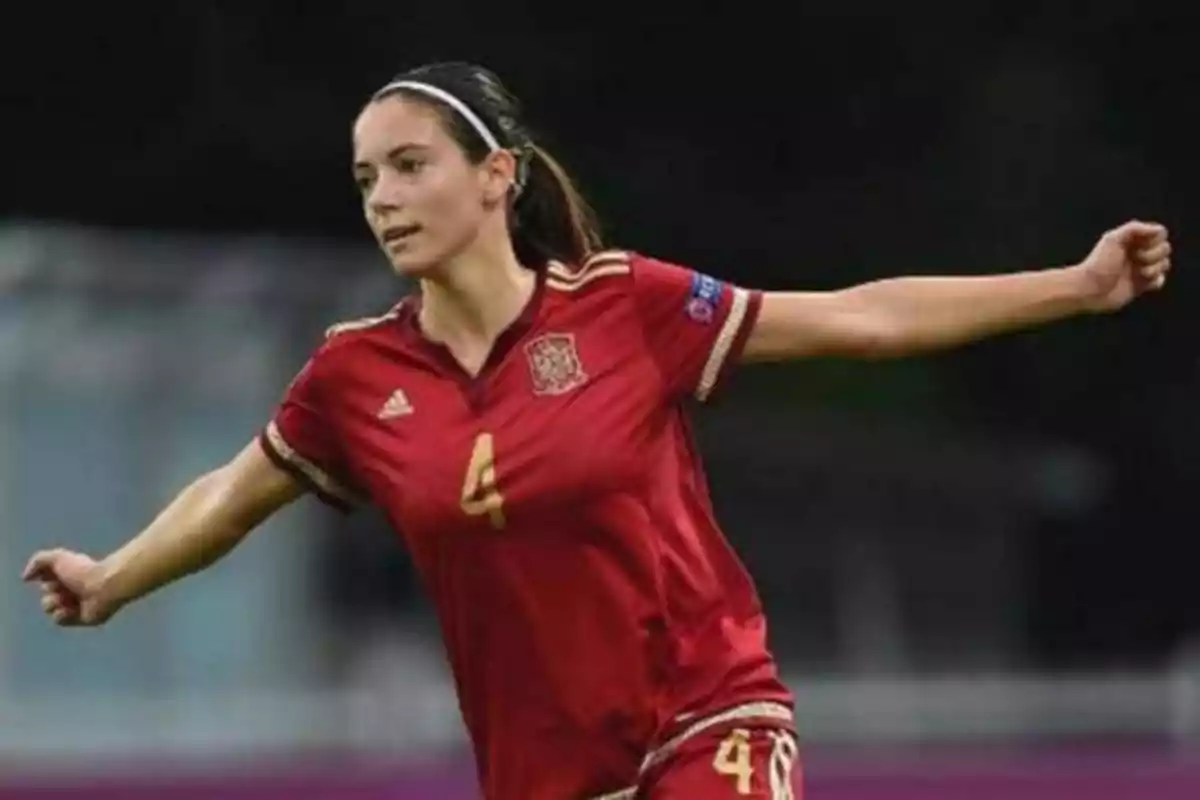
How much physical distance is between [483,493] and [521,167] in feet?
1.61

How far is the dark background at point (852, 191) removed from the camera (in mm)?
13547

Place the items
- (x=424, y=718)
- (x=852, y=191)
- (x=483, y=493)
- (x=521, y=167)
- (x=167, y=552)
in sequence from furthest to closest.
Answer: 1. (x=852, y=191)
2. (x=424, y=718)
3. (x=167, y=552)
4. (x=521, y=167)
5. (x=483, y=493)

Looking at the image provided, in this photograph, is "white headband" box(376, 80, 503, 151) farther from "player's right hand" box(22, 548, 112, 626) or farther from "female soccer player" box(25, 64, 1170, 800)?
"player's right hand" box(22, 548, 112, 626)

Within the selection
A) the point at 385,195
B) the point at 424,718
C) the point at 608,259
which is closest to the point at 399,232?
the point at 385,195

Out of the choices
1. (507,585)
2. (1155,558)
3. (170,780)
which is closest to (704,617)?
(507,585)

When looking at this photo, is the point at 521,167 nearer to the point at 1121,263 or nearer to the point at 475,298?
the point at 475,298

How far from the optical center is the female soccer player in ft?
16.9

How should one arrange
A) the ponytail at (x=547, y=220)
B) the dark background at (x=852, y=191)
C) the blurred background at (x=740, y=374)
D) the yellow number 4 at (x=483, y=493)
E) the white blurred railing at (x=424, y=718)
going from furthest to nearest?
the dark background at (x=852, y=191), the blurred background at (x=740, y=374), the white blurred railing at (x=424, y=718), the ponytail at (x=547, y=220), the yellow number 4 at (x=483, y=493)

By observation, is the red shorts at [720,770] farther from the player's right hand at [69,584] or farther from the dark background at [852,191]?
the dark background at [852,191]

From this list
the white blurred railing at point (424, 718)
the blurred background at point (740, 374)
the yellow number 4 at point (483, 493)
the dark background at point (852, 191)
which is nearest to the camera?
the yellow number 4 at point (483, 493)

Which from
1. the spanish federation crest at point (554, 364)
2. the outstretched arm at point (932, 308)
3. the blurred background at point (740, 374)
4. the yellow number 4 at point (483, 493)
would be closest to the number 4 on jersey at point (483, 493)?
the yellow number 4 at point (483, 493)

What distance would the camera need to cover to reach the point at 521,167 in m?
5.36

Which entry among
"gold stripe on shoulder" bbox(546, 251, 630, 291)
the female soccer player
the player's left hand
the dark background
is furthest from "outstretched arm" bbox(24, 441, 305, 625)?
the dark background

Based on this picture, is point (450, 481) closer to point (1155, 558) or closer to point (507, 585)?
point (507, 585)
